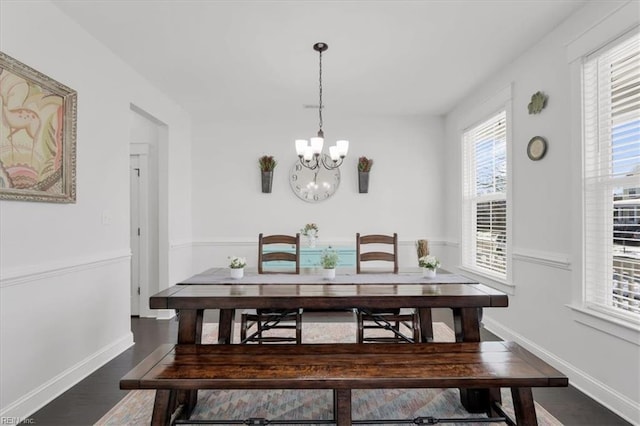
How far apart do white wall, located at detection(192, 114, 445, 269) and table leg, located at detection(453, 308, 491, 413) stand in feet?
9.45

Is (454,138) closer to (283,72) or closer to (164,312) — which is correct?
(283,72)

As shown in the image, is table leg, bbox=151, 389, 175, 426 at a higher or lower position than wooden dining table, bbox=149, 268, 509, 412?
lower

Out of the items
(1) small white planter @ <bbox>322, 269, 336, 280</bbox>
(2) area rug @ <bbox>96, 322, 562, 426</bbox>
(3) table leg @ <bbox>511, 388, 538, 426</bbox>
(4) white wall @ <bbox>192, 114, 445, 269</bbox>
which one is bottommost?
(2) area rug @ <bbox>96, 322, 562, 426</bbox>

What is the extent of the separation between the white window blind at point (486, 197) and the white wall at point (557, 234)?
332 millimetres

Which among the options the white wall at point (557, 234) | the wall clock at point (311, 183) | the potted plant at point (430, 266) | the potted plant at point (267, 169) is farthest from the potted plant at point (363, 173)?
the potted plant at point (430, 266)

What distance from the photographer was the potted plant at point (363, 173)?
5074 millimetres

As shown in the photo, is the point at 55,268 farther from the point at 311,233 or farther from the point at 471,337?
the point at 311,233

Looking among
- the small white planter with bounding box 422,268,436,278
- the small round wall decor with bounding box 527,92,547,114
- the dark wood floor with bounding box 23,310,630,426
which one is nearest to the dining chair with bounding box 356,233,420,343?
the small white planter with bounding box 422,268,436,278


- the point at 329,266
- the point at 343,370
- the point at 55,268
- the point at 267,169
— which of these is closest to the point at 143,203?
the point at 267,169

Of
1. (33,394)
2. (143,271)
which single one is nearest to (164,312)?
(143,271)

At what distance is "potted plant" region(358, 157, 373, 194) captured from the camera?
5074mm

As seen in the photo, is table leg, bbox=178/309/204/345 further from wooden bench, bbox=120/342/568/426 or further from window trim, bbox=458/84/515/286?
window trim, bbox=458/84/515/286

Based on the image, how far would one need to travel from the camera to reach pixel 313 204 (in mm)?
5164

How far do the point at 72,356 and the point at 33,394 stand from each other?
1.24ft
